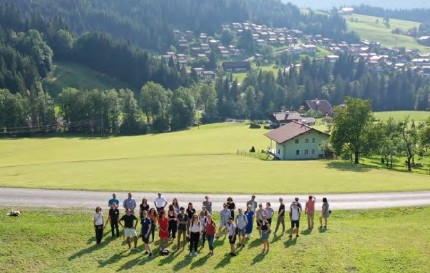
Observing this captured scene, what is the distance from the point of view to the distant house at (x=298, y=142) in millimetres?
84494

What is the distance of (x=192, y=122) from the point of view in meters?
140

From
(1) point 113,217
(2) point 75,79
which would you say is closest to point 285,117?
(2) point 75,79

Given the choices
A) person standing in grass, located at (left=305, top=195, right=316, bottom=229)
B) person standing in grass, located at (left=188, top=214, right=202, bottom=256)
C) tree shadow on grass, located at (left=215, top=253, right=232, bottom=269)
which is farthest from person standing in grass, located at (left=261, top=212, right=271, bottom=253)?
person standing in grass, located at (left=305, top=195, right=316, bottom=229)

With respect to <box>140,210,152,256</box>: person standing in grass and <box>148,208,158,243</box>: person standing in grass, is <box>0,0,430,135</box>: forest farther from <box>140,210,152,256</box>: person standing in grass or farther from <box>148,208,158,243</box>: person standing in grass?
<box>140,210,152,256</box>: person standing in grass

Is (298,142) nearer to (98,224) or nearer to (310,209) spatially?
(310,209)

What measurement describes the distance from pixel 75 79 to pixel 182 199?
148634 mm

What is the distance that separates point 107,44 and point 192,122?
248 feet

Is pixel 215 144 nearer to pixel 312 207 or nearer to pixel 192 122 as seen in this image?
pixel 192 122

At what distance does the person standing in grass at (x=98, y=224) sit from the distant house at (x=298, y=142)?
59254 mm

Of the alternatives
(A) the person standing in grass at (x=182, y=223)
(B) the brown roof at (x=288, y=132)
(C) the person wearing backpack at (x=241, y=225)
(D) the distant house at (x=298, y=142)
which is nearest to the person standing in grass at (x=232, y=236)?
(C) the person wearing backpack at (x=241, y=225)

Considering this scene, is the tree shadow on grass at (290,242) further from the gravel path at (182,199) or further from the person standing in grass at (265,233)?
the gravel path at (182,199)

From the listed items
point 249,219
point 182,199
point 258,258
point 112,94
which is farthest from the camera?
point 112,94

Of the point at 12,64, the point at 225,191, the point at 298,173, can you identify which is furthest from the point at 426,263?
the point at 12,64

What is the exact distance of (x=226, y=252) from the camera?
2630cm
